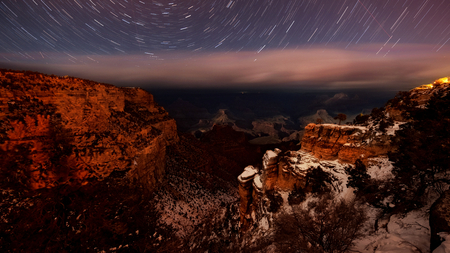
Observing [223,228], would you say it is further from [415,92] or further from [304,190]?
[415,92]

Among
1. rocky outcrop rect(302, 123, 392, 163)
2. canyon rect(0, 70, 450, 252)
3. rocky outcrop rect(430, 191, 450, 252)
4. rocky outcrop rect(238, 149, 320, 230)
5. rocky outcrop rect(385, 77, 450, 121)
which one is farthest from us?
rocky outcrop rect(238, 149, 320, 230)

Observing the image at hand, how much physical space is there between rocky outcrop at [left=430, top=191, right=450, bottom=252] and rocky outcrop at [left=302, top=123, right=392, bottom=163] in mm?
8133

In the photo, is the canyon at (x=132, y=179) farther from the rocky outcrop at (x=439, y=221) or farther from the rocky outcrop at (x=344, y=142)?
the rocky outcrop at (x=439, y=221)

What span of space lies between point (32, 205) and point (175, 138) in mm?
32123

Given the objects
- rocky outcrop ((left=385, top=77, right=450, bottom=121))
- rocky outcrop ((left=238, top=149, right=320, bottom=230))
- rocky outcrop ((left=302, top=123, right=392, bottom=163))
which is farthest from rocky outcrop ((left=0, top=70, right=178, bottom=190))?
rocky outcrop ((left=385, top=77, right=450, bottom=121))

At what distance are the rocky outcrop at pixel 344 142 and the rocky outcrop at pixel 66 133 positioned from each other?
933 inches

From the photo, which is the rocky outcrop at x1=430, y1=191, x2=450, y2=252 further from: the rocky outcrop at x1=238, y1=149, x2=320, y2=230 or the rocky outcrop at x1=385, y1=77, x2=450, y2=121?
the rocky outcrop at x1=385, y1=77, x2=450, y2=121

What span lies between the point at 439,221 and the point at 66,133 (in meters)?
29.5

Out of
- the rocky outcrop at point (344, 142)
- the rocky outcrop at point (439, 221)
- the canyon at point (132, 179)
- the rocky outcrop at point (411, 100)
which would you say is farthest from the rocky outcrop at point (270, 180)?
the rocky outcrop at point (439, 221)

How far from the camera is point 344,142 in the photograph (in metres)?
15.5

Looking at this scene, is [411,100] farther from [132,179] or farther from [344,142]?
[132,179]

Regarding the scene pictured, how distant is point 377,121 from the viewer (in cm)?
1541

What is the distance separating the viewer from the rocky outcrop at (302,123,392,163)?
1356cm

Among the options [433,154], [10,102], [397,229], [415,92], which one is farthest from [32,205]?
[415,92]
